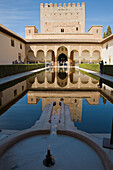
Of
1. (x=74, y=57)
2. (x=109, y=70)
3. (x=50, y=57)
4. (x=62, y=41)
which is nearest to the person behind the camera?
(x=109, y=70)

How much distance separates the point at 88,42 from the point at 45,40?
9.03m

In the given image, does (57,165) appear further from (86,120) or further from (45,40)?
(45,40)

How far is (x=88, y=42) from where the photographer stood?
30.3 meters

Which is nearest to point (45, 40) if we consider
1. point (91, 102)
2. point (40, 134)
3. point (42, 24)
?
point (42, 24)

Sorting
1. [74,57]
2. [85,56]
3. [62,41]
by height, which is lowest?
[74,57]

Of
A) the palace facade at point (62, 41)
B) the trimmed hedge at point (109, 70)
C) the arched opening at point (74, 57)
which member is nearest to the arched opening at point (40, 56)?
the palace facade at point (62, 41)

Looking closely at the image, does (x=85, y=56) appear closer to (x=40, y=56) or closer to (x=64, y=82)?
(x=40, y=56)

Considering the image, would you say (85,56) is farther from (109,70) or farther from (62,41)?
(109,70)

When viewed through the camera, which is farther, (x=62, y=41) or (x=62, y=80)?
(x=62, y=41)

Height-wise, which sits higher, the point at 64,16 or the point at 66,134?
the point at 64,16

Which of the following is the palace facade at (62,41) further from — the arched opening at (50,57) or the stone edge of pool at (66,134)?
the stone edge of pool at (66,134)

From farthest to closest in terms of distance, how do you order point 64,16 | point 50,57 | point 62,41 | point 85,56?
point 64,16 < point 50,57 < point 85,56 < point 62,41

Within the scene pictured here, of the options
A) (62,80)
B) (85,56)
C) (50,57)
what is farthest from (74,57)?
(62,80)

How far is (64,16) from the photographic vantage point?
38.8m
